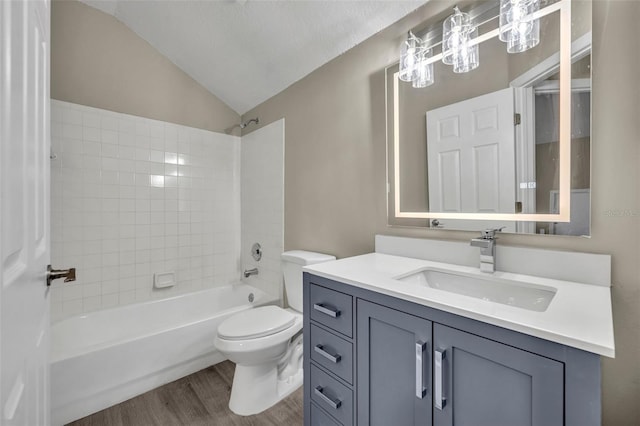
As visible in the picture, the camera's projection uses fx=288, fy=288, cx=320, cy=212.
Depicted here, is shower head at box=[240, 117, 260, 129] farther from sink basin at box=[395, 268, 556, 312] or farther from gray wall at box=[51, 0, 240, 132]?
sink basin at box=[395, 268, 556, 312]

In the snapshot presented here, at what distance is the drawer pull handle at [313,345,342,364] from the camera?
1.09 m

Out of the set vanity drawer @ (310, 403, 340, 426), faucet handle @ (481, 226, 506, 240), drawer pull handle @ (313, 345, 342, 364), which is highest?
faucet handle @ (481, 226, 506, 240)

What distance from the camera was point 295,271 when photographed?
1.97 meters

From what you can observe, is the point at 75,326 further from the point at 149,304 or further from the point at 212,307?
the point at 212,307

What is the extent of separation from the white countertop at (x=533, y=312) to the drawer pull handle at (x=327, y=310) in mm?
129

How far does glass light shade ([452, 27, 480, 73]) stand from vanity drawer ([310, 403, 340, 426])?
161cm

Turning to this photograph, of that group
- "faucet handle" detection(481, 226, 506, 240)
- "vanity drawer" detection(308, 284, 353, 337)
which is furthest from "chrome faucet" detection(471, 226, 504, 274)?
"vanity drawer" detection(308, 284, 353, 337)

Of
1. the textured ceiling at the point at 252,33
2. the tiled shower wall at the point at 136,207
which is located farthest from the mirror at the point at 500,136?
the tiled shower wall at the point at 136,207

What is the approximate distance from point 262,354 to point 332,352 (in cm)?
64

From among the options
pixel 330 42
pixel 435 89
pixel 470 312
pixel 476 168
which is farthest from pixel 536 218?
pixel 330 42

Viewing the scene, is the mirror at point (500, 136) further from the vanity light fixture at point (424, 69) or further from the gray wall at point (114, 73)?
the gray wall at point (114, 73)

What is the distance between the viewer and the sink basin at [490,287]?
99 cm

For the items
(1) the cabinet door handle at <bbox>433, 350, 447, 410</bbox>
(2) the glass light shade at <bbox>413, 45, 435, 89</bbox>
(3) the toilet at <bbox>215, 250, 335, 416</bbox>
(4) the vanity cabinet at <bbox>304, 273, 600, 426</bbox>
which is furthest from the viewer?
(3) the toilet at <bbox>215, 250, 335, 416</bbox>

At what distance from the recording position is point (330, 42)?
1834mm
